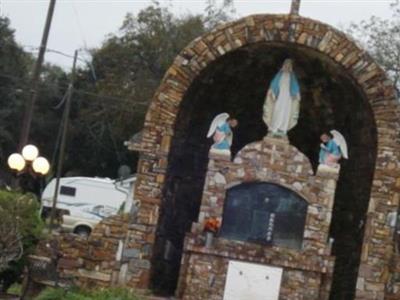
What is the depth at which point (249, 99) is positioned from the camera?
17.7 meters

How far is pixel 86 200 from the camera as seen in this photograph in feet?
104

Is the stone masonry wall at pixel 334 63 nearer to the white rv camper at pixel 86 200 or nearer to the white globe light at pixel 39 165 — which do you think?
the white globe light at pixel 39 165

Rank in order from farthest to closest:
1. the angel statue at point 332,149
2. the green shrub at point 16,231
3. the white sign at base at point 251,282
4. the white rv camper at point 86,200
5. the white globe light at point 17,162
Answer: the white rv camper at point 86,200 < the angel statue at point 332,149 < the white sign at base at point 251,282 < the white globe light at point 17,162 < the green shrub at point 16,231

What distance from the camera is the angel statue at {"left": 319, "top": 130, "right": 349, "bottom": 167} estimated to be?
1562 centimetres

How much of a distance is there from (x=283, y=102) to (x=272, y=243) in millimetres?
2533

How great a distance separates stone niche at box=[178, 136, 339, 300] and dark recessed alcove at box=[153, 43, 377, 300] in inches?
40.0

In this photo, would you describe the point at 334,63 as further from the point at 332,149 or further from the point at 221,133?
the point at 221,133

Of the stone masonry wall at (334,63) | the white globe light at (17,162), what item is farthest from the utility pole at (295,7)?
the white globe light at (17,162)

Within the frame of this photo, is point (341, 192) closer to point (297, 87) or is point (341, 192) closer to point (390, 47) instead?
point (297, 87)

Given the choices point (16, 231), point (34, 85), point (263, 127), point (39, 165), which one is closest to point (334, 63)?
point (263, 127)

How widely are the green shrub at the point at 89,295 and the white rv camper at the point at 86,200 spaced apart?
55.7 ft

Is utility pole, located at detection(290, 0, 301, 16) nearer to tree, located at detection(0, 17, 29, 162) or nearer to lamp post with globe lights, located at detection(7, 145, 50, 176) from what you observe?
lamp post with globe lights, located at detection(7, 145, 50, 176)

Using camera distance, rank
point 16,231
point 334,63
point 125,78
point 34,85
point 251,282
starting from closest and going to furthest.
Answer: point 16,231, point 251,282, point 334,63, point 34,85, point 125,78

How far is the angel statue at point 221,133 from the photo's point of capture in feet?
51.4
